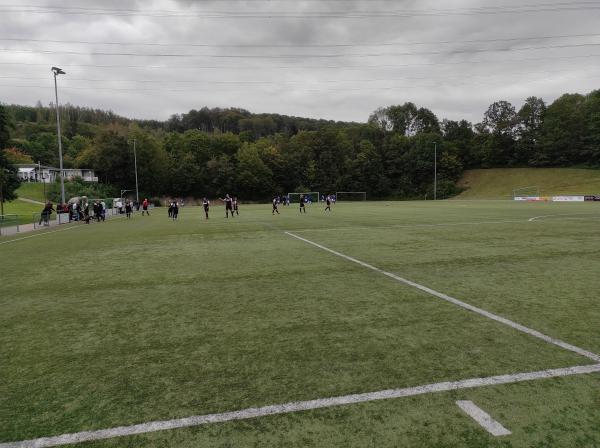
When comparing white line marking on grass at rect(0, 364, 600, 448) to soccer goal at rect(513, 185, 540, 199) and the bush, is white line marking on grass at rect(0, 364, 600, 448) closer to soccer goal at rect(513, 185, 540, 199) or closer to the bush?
the bush

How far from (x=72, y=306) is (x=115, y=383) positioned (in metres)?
3.68

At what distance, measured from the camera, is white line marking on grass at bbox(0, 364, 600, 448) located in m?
3.13

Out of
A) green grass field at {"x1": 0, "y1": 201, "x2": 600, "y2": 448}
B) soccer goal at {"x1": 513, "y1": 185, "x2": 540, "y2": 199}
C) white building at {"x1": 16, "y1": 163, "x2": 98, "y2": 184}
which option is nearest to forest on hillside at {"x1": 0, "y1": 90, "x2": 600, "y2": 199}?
white building at {"x1": 16, "y1": 163, "x2": 98, "y2": 184}

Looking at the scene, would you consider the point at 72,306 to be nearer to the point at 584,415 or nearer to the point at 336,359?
the point at 336,359

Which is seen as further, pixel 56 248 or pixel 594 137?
pixel 594 137

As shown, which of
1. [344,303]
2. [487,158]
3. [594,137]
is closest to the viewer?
[344,303]

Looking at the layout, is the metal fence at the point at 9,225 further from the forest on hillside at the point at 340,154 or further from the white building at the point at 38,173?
the white building at the point at 38,173

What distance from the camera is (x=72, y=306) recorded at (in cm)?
701

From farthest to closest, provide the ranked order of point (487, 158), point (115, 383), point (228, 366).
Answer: point (487, 158) < point (228, 366) < point (115, 383)

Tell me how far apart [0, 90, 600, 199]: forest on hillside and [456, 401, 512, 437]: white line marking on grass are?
89.8 m

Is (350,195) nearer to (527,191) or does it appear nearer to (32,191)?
(527,191)

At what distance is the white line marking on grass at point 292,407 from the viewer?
313cm

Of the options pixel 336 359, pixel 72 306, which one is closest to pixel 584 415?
pixel 336 359

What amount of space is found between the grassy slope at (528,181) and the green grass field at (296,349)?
80.3 metres
